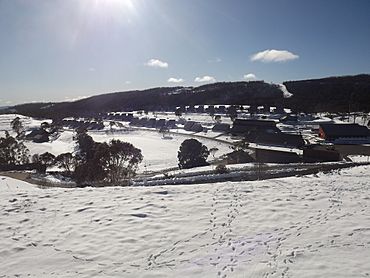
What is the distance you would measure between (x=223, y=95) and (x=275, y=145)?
4037 inches

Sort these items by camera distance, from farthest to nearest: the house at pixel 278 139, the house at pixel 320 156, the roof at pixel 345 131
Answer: the roof at pixel 345 131 < the house at pixel 278 139 < the house at pixel 320 156

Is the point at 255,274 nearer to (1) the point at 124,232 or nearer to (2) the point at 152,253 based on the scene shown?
(2) the point at 152,253

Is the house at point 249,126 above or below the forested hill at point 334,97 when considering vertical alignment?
below

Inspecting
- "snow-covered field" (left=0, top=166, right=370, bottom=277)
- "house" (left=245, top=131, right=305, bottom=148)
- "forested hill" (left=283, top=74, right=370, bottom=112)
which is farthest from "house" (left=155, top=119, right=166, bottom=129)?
"snow-covered field" (left=0, top=166, right=370, bottom=277)

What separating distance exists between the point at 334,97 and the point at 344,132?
6219 centimetres

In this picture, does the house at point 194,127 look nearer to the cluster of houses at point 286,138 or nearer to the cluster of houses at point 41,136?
the cluster of houses at point 286,138

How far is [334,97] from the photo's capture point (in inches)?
4112

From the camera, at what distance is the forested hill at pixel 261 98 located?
94.8 meters

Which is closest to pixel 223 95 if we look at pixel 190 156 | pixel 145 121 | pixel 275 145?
pixel 145 121

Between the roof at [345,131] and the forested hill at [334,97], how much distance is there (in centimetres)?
3494

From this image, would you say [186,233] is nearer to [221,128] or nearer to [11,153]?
Answer: [11,153]

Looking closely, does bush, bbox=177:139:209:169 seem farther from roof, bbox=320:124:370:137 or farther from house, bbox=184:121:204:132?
house, bbox=184:121:204:132

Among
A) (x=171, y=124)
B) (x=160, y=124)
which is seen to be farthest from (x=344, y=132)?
(x=160, y=124)

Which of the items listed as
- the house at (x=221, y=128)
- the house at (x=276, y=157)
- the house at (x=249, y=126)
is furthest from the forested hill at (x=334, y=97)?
the house at (x=276, y=157)
